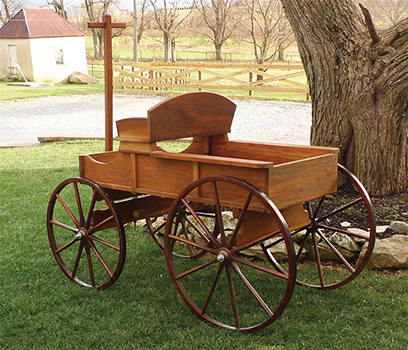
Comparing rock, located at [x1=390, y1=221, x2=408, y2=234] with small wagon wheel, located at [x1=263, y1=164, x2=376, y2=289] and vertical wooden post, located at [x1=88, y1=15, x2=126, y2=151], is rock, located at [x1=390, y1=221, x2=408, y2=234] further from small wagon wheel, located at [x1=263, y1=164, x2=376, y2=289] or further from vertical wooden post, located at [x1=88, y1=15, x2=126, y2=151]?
vertical wooden post, located at [x1=88, y1=15, x2=126, y2=151]

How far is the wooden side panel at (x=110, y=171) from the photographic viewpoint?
3.95 m

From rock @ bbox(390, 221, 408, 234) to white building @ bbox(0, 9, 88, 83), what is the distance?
2468cm

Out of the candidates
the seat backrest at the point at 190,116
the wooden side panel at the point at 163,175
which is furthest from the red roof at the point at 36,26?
the wooden side panel at the point at 163,175

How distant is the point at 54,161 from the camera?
345 inches

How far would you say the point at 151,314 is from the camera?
149 inches

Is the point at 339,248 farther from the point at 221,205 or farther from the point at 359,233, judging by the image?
the point at 221,205

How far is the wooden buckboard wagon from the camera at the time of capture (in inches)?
134

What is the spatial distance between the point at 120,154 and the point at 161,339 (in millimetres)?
1212

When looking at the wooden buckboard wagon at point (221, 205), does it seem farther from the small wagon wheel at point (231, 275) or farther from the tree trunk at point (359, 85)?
the tree trunk at point (359, 85)

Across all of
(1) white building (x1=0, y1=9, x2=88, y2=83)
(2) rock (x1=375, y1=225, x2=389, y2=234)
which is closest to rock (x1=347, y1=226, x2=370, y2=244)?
(2) rock (x1=375, y1=225, x2=389, y2=234)

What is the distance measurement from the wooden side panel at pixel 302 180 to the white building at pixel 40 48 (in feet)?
82.9

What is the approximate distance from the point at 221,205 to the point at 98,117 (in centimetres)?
1152

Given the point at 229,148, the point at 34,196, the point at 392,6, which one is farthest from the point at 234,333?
the point at 392,6

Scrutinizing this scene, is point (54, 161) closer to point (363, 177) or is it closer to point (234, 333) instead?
point (363, 177)
